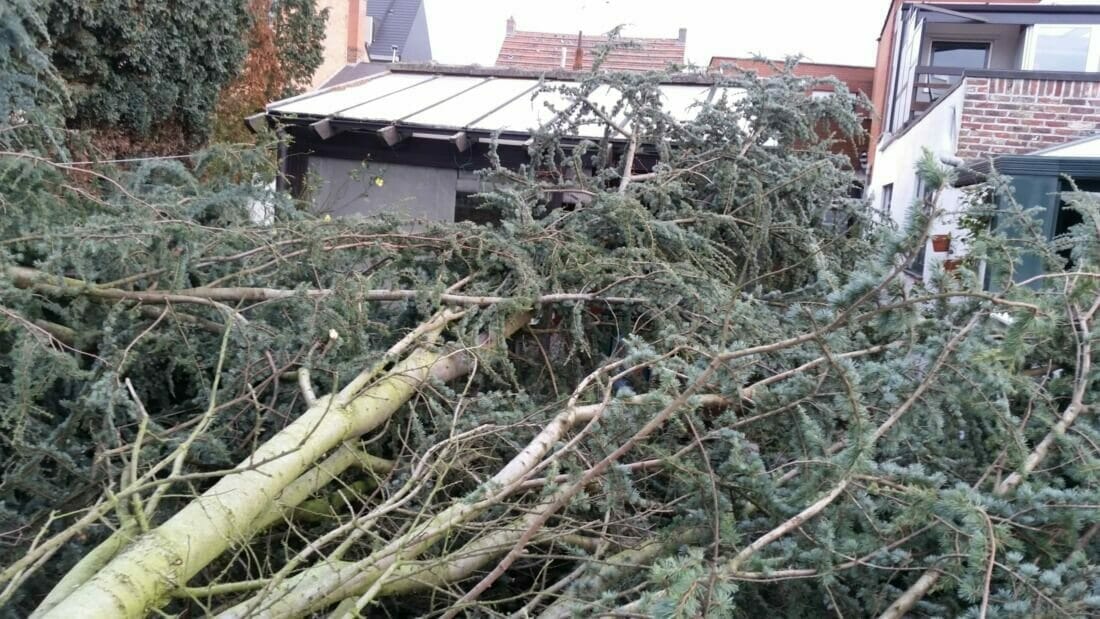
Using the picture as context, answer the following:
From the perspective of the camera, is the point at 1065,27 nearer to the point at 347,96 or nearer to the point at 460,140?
the point at 460,140

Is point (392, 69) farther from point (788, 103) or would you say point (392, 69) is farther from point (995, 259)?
point (995, 259)

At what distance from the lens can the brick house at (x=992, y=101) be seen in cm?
617

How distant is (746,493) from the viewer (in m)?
2.27

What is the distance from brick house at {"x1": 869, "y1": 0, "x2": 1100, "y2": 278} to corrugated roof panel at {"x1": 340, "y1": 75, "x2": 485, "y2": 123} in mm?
4303

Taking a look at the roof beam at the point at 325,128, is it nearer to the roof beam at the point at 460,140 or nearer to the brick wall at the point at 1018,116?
the roof beam at the point at 460,140

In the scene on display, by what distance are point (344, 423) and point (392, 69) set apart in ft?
27.8

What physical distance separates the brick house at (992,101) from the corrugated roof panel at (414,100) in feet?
14.1

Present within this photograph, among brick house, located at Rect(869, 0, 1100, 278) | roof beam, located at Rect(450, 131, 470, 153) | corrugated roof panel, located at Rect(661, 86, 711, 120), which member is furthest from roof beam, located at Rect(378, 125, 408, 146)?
brick house, located at Rect(869, 0, 1100, 278)

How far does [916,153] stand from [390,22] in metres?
24.0

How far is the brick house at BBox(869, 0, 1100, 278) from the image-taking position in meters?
6.17

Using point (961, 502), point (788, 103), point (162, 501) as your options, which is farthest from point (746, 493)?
point (788, 103)

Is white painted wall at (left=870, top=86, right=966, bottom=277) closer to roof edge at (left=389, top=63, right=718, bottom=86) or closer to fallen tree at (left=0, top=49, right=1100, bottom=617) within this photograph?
fallen tree at (left=0, top=49, right=1100, bottom=617)

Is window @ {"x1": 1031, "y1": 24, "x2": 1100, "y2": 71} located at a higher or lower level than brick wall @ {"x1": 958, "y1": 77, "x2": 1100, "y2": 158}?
higher

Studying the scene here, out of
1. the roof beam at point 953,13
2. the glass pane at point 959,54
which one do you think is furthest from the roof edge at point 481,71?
the glass pane at point 959,54
